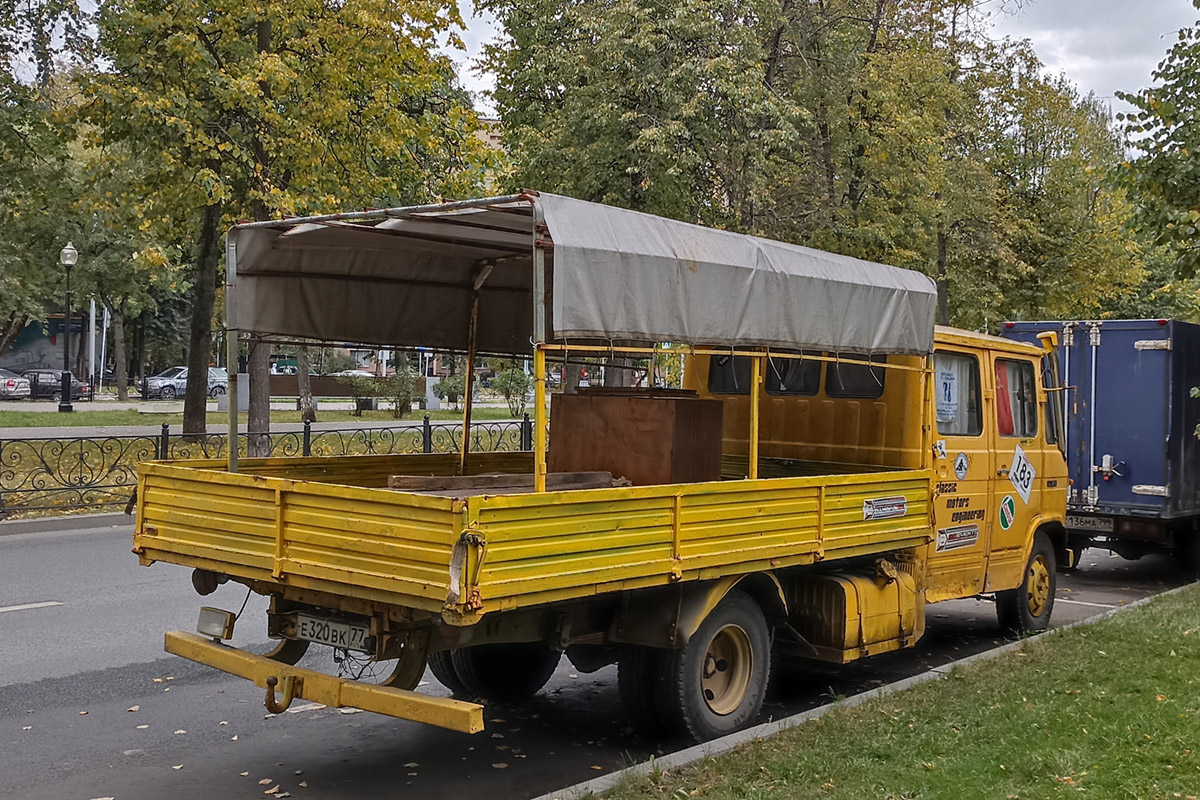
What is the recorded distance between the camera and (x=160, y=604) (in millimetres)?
9336

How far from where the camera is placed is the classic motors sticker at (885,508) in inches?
264

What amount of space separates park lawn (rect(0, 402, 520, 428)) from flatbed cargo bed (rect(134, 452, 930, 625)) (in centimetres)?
1865

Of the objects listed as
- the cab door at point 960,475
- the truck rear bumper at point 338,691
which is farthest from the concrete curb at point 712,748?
the cab door at point 960,475

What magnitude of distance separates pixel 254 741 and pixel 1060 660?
198 inches

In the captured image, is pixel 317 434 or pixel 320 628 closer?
pixel 320 628

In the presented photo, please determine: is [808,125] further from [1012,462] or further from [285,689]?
[285,689]

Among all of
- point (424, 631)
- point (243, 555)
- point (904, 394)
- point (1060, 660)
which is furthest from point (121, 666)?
point (1060, 660)

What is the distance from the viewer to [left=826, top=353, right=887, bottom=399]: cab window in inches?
302

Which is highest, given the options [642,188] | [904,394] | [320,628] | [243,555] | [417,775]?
[642,188]

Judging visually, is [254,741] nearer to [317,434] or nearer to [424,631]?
[424,631]

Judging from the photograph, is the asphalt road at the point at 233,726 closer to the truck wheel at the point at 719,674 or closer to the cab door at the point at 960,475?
the truck wheel at the point at 719,674

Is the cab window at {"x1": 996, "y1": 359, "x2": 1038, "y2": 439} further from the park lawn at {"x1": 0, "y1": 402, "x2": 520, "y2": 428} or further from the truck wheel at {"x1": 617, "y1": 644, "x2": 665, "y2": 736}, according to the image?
the park lawn at {"x1": 0, "y1": 402, "x2": 520, "y2": 428}

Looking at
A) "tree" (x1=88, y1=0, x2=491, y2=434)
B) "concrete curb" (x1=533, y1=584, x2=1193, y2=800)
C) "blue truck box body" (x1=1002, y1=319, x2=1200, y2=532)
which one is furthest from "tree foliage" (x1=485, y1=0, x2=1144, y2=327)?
"concrete curb" (x1=533, y1=584, x2=1193, y2=800)

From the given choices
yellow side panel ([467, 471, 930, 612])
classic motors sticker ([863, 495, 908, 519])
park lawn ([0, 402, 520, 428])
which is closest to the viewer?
yellow side panel ([467, 471, 930, 612])
